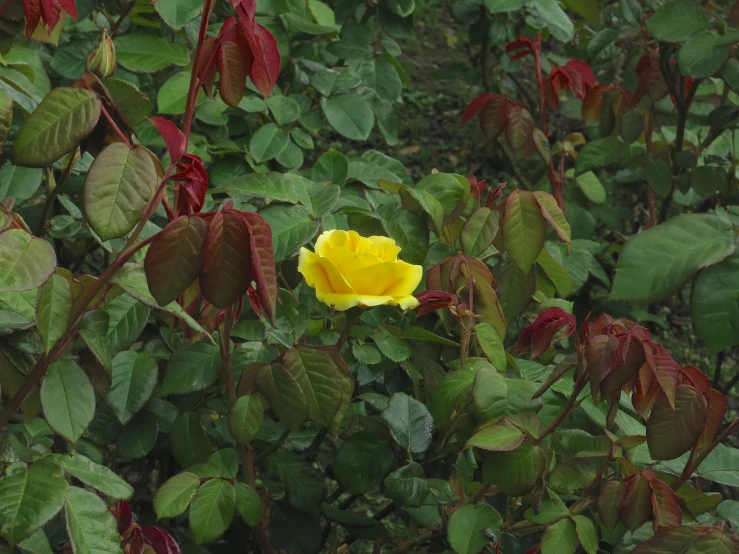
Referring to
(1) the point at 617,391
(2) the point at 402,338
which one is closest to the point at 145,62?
(2) the point at 402,338

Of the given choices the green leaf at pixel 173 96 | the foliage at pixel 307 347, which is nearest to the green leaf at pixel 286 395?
the foliage at pixel 307 347

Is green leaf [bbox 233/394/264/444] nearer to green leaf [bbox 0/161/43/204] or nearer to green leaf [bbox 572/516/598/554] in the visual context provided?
green leaf [bbox 572/516/598/554]

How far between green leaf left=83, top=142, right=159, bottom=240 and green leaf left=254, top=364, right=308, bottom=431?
0.31 meters

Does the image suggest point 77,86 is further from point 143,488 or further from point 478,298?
point 143,488

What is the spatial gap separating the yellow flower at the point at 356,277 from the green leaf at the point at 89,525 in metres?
0.37

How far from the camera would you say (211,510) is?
1223mm

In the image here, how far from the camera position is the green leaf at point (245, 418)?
1196 millimetres

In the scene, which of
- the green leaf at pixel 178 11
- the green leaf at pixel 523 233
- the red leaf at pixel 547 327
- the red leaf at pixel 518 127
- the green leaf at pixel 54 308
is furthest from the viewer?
the red leaf at pixel 518 127

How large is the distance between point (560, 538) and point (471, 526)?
0.12 metres

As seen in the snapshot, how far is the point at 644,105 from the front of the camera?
102 inches

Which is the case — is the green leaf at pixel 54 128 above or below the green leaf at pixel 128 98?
above

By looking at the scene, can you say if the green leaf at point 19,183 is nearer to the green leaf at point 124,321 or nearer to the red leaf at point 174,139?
the green leaf at point 124,321

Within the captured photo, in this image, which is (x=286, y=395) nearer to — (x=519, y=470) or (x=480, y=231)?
(x=519, y=470)

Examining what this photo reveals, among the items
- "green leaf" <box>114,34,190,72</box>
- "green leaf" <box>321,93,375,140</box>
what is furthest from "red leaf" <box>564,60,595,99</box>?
"green leaf" <box>114,34,190,72</box>
